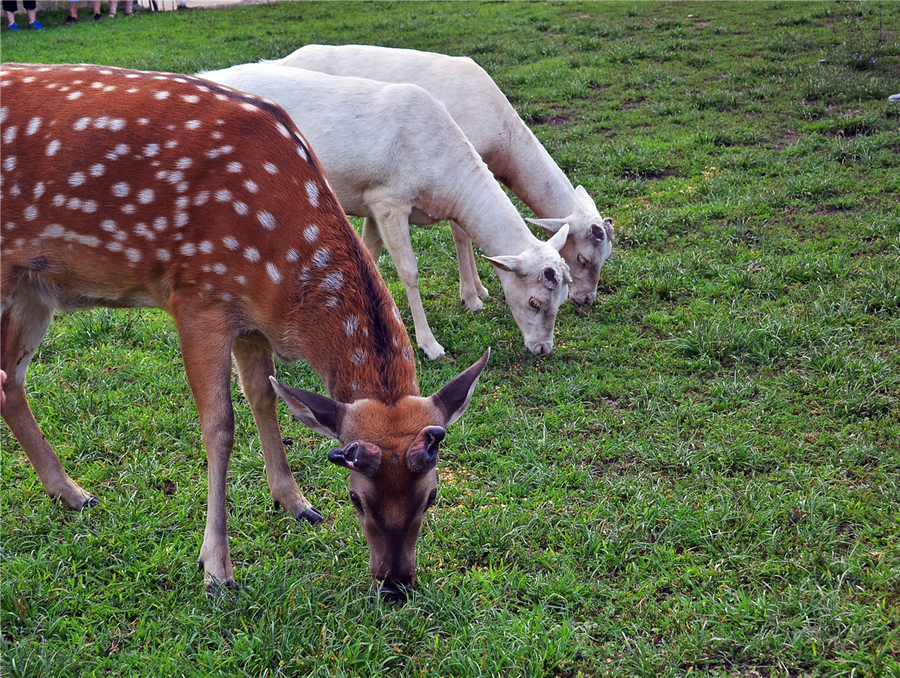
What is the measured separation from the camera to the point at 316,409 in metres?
3.33

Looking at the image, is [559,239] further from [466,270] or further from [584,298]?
[466,270]

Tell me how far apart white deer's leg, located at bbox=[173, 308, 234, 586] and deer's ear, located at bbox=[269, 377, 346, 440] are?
585mm

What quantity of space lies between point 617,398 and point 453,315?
69.2 inches

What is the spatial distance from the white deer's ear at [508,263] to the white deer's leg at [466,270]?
0.73 m

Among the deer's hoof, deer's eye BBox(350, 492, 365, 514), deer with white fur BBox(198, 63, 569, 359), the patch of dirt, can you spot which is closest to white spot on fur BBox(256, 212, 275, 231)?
deer's eye BBox(350, 492, 365, 514)

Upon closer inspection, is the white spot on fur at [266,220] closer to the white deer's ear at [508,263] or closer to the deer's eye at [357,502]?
the deer's eye at [357,502]

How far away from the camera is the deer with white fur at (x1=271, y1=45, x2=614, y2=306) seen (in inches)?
263

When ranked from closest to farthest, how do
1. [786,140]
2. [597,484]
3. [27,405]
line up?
1. [27,405]
2. [597,484]
3. [786,140]

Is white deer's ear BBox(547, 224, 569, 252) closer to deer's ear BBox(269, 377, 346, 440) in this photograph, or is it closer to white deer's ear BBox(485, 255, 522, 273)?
white deer's ear BBox(485, 255, 522, 273)

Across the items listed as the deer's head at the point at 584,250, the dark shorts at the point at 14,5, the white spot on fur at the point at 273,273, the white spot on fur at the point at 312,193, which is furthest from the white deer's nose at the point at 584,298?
the dark shorts at the point at 14,5

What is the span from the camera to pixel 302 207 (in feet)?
12.5

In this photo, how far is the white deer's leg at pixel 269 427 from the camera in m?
4.32

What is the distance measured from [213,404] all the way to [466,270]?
132 inches

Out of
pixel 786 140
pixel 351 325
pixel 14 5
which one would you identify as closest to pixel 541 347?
pixel 351 325
